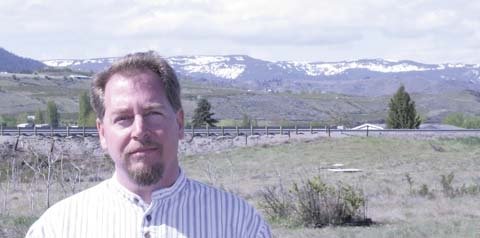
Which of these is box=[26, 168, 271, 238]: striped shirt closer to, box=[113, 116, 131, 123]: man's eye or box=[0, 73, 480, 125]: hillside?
box=[113, 116, 131, 123]: man's eye

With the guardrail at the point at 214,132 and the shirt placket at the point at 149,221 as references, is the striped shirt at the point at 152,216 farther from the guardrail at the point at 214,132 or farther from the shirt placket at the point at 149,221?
the guardrail at the point at 214,132

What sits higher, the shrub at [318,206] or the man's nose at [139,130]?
the man's nose at [139,130]

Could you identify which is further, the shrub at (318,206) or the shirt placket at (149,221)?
the shrub at (318,206)

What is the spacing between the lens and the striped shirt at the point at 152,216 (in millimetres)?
3488

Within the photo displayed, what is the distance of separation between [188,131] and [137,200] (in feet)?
211

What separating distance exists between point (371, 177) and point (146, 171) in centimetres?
3355

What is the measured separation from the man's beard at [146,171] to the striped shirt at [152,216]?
0.24 ft

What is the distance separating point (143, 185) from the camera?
3447 mm

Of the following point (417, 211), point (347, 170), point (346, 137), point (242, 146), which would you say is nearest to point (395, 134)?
point (346, 137)

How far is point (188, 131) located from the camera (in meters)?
67.8

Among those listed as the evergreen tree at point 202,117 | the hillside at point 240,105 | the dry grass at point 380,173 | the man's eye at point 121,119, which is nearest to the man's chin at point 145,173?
the man's eye at point 121,119

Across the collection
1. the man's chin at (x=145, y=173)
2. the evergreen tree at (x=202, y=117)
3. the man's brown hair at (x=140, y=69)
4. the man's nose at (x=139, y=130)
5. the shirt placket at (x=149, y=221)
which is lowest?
the evergreen tree at (x=202, y=117)

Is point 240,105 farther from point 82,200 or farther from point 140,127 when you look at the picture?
point 140,127

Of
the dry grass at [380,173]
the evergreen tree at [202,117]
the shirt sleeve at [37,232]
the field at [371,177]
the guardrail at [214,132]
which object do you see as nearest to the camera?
the shirt sleeve at [37,232]
